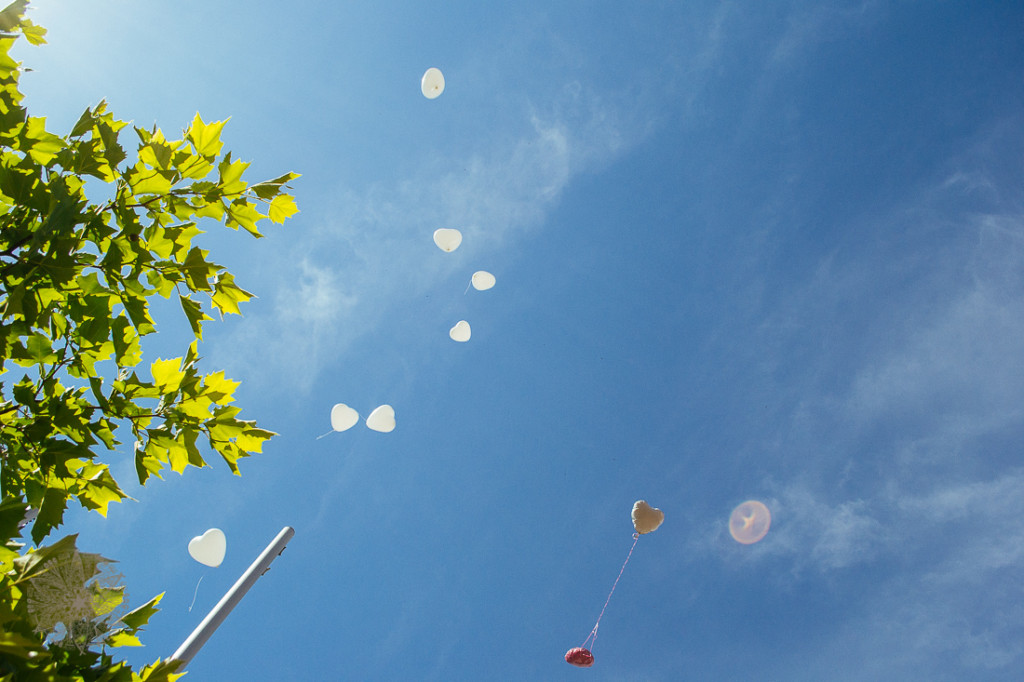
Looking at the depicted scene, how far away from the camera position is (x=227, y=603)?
15.5 feet

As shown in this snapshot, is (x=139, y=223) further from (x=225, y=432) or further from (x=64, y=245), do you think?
(x=225, y=432)

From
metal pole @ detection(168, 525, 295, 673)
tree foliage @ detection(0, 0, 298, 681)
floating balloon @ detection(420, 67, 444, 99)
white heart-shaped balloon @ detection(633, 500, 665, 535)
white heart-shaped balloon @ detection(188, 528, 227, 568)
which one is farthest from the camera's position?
white heart-shaped balloon @ detection(633, 500, 665, 535)

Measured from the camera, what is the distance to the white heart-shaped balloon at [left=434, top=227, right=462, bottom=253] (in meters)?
12.0

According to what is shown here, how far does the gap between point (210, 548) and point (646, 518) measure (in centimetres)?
856

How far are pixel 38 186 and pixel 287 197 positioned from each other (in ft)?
3.52

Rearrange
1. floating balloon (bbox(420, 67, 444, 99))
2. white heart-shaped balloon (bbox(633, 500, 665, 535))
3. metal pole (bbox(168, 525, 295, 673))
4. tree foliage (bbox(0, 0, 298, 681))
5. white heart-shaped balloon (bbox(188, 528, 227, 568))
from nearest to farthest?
tree foliage (bbox(0, 0, 298, 681)) → metal pole (bbox(168, 525, 295, 673)) → white heart-shaped balloon (bbox(188, 528, 227, 568)) → floating balloon (bbox(420, 67, 444, 99)) → white heart-shaped balloon (bbox(633, 500, 665, 535))

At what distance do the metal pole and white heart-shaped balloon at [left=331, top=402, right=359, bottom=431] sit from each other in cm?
579

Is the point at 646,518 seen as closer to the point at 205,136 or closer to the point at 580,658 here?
the point at 580,658

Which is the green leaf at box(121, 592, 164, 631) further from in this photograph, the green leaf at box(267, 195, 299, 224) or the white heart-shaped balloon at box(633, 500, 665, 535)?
the white heart-shaped balloon at box(633, 500, 665, 535)

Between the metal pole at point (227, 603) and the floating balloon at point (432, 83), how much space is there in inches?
359

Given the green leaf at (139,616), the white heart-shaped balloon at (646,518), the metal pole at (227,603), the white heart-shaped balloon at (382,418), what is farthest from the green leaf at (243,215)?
the white heart-shaped balloon at (646,518)

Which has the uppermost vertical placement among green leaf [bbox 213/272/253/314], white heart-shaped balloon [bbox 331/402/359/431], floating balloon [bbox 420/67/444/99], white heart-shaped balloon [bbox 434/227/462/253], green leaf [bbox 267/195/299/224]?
floating balloon [bbox 420/67/444/99]

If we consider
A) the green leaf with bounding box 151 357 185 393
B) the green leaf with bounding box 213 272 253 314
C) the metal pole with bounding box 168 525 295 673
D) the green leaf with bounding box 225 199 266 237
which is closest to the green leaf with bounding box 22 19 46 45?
the green leaf with bounding box 225 199 266 237

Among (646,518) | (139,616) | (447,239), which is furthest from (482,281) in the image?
(139,616)
